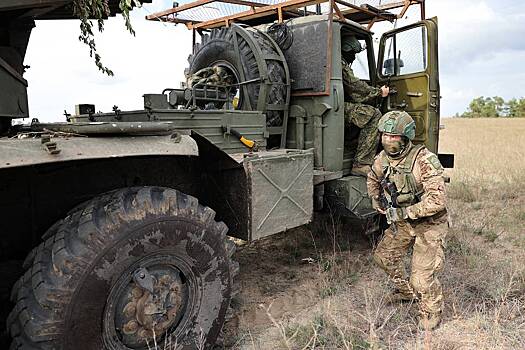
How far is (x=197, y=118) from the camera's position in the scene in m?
3.79

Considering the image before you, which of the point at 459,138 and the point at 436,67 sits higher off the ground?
the point at 436,67

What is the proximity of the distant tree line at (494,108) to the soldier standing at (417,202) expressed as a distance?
39154mm

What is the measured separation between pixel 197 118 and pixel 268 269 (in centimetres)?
180

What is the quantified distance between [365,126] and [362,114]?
5.5 inches

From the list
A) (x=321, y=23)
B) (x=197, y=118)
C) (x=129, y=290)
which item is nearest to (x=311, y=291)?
(x=197, y=118)

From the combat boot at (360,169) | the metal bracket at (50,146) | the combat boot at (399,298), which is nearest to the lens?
the metal bracket at (50,146)

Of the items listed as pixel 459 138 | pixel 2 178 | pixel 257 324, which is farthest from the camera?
pixel 459 138

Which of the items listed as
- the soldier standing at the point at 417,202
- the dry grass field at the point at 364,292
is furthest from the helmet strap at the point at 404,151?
the dry grass field at the point at 364,292

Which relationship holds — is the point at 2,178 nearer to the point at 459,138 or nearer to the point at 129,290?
the point at 129,290

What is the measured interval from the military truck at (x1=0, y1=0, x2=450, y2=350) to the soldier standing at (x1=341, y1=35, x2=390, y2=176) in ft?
0.51

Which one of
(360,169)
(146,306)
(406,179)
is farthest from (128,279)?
(360,169)

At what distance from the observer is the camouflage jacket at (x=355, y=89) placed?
499cm

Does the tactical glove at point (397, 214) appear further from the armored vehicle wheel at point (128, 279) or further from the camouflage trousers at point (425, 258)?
the armored vehicle wheel at point (128, 279)

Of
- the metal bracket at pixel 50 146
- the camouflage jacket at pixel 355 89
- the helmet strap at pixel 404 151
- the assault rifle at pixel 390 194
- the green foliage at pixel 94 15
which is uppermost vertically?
the green foliage at pixel 94 15
